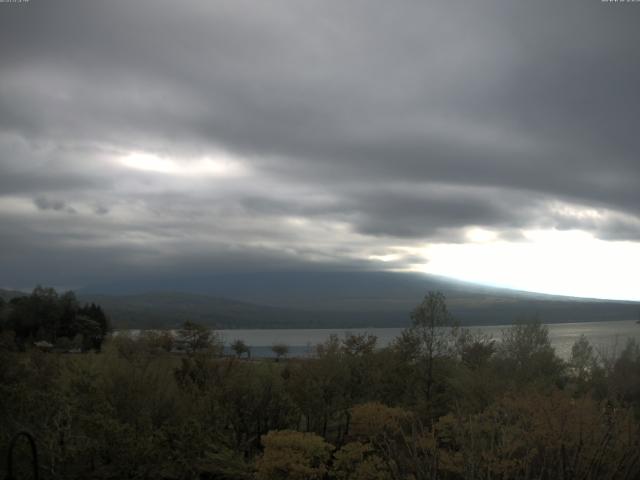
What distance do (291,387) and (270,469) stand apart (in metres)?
11.8

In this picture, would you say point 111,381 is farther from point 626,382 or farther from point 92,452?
point 626,382

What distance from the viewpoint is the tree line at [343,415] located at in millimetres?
17547

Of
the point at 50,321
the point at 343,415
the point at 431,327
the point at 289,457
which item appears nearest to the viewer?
the point at 289,457

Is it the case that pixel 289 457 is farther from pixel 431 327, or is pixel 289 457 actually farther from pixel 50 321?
pixel 50 321

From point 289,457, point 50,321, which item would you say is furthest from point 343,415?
point 50,321

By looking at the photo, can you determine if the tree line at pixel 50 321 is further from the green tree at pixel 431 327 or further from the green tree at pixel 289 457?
the green tree at pixel 289 457

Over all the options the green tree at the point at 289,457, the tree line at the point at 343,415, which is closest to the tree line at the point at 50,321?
the tree line at the point at 343,415

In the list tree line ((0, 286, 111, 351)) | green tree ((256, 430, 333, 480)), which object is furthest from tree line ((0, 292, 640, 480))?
tree line ((0, 286, 111, 351))

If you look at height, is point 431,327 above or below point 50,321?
above

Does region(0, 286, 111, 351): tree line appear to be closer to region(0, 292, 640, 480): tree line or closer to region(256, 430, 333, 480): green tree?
region(0, 292, 640, 480): tree line

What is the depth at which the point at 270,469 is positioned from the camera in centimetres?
→ 2023

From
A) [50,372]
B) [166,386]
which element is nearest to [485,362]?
[166,386]

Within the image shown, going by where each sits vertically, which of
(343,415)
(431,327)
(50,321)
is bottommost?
(343,415)

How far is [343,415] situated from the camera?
34.0 m
